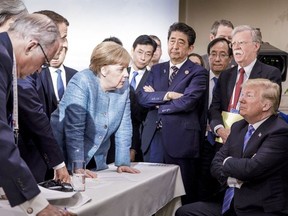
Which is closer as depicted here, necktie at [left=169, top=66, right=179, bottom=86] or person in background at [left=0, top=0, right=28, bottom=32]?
person in background at [left=0, top=0, right=28, bottom=32]

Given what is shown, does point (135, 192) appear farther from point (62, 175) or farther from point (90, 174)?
point (62, 175)

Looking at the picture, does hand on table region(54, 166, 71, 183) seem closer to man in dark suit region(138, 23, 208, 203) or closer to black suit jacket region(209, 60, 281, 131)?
man in dark suit region(138, 23, 208, 203)

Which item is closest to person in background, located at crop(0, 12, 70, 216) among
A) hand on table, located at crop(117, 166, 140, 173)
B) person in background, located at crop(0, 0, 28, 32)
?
person in background, located at crop(0, 0, 28, 32)

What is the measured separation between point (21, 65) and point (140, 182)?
0.94 meters

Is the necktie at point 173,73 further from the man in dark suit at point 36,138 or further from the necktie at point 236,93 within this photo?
the man in dark suit at point 36,138

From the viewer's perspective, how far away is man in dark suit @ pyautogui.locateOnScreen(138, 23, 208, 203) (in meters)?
3.02

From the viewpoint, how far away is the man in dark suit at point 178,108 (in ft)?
9.91

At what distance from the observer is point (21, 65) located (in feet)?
4.82

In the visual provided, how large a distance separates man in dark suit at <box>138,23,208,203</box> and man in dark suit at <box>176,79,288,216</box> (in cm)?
39

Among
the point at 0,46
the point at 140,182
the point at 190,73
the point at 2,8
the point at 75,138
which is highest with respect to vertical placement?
the point at 2,8

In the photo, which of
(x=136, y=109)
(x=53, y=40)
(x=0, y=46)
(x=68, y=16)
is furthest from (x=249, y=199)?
(x=68, y=16)

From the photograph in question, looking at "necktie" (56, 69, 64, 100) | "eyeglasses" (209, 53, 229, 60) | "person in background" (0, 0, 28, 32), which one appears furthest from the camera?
"eyeglasses" (209, 53, 229, 60)

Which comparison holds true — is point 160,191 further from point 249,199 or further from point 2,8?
point 2,8

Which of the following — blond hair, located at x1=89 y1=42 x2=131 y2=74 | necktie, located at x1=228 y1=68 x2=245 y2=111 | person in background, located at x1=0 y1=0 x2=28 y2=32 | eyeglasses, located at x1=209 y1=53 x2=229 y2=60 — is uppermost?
person in background, located at x1=0 y1=0 x2=28 y2=32
